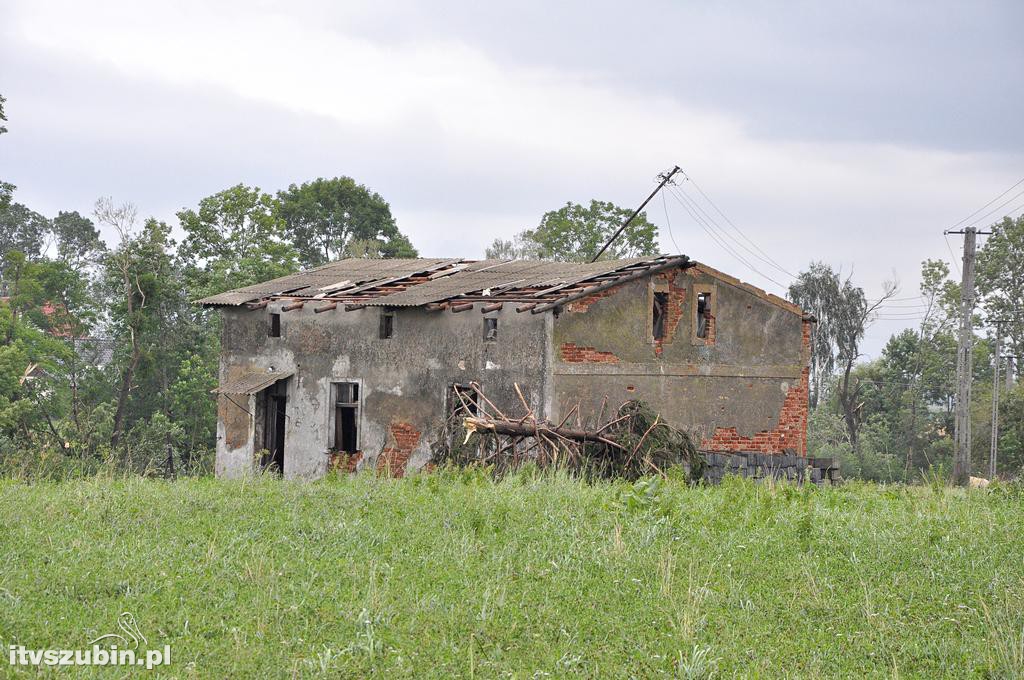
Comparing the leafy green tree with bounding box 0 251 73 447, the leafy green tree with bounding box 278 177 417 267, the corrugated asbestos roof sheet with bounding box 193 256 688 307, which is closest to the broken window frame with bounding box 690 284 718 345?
the corrugated asbestos roof sheet with bounding box 193 256 688 307

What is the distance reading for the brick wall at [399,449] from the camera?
2044 centimetres

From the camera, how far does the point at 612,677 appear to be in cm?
647

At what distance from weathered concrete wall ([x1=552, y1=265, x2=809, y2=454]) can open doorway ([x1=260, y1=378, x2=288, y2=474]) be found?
22.5 ft

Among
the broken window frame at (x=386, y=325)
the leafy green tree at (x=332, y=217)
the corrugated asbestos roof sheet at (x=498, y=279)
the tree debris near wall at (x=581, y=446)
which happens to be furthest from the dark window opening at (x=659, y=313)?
the leafy green tree at (x=332, y=217)

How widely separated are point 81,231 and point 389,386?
162 feet

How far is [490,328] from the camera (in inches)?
778

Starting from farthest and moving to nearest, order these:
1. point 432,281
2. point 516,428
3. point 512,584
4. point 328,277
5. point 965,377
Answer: point 965,377
point 328,277
point 432,281
point 516,428
point 512,584

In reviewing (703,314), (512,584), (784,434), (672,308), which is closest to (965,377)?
(784,434)

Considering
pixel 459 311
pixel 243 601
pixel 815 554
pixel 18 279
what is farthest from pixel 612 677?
pixel 18 279

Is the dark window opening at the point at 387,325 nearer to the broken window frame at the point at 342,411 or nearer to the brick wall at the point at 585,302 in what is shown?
the broken window frame at the point at 342,411

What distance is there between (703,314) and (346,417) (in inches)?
283

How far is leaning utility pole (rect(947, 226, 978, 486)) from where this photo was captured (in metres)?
29.3

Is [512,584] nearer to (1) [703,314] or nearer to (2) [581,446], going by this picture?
(2) [581,446]

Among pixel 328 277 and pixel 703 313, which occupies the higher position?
pixel 328 277
